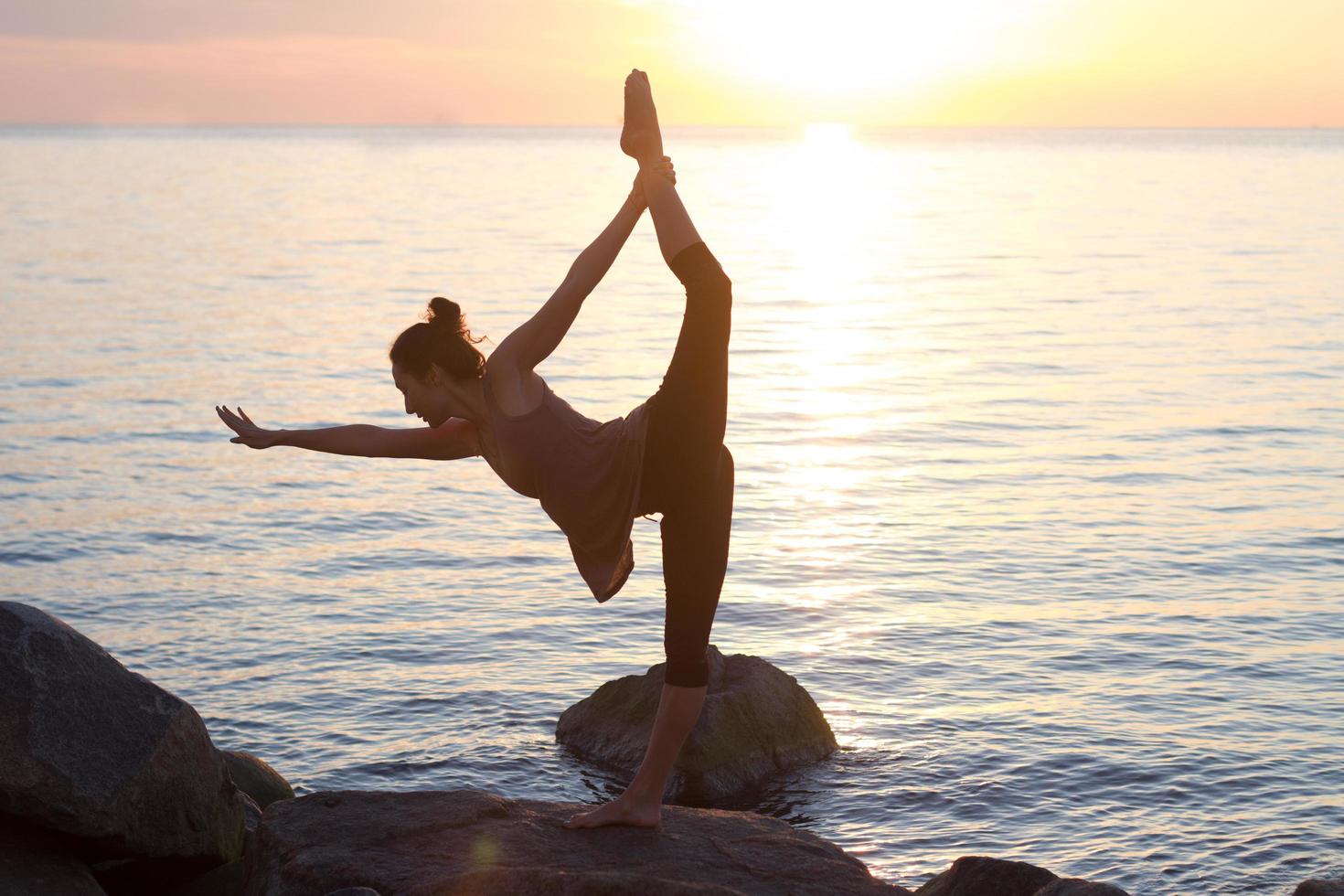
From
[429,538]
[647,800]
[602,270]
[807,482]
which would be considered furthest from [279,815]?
[807,482]

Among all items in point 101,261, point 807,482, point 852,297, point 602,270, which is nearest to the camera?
point 602,270

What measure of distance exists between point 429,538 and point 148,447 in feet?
23.5

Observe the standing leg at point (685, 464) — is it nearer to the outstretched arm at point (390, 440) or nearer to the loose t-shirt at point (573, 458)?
the loose t-shirt at point (573, 458)

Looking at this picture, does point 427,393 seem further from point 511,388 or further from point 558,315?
point 558,315

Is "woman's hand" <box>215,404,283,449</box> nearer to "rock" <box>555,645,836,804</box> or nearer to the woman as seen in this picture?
the woman

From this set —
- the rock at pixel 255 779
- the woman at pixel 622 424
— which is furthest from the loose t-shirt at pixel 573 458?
the rock at pixel 255 779

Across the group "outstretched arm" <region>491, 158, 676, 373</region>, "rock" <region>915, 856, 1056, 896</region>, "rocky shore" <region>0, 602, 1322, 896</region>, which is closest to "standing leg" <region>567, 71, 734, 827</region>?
"outstretched arm" <region>491, 158, 676, 373</region>

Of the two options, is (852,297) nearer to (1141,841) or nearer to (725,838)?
(1141,841)

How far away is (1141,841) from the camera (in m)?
9.76

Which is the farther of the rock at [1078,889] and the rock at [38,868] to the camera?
the rock at [38,868]

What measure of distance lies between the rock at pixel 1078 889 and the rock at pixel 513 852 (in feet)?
2.38

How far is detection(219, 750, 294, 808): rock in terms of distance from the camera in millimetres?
9164

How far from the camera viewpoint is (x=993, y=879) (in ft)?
23.0

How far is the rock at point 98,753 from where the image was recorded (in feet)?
23.1
